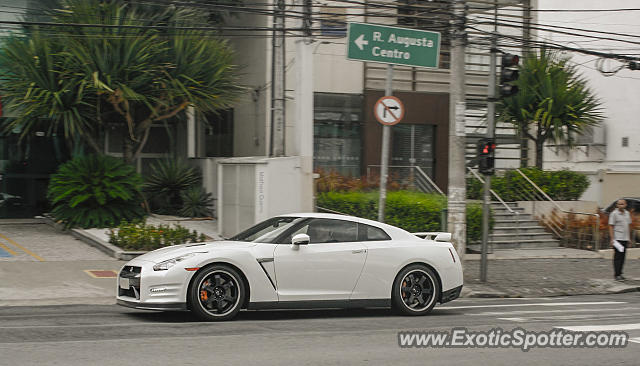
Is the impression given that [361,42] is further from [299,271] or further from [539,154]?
[539,154]

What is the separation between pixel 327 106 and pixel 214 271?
17.1 meters

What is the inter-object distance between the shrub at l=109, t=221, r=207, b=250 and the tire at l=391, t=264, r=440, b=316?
25.0 feet

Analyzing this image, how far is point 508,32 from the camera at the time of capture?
29.3 m

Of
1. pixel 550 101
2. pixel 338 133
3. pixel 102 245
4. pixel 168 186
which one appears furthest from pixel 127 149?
pixel 550 101

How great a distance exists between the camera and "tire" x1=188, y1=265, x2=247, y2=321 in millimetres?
9820

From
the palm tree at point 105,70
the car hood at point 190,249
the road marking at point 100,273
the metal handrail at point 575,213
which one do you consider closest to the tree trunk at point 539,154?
the metal handrail at point 575,213

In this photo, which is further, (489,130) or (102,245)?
(102,245)

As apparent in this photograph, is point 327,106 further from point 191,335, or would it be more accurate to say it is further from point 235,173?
point 191,335

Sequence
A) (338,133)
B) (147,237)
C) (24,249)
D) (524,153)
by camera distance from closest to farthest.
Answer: (147,237)
(24,249)
(338,133)
(524,153)

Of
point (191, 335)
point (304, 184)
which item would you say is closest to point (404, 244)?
point (191, 335)

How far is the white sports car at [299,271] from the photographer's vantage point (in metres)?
9.84

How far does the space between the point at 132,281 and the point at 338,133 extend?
1727 centimetres

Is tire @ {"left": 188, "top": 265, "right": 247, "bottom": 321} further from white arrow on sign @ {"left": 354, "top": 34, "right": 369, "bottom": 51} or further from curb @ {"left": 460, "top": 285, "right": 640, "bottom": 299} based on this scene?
white arrow on sign @ {"left": 354, "top": 34, "right": 369, "bottom": 51}

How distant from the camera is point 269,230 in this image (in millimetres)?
10945
